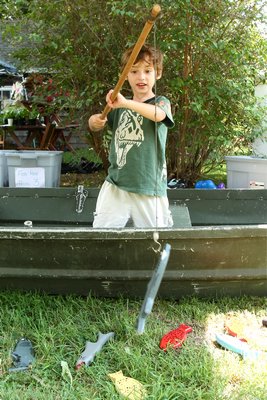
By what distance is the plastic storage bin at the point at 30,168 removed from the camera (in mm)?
4449

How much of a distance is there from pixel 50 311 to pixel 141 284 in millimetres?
570

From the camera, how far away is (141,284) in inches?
108

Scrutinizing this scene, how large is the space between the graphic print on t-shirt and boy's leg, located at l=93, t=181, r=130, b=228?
0.16 meters

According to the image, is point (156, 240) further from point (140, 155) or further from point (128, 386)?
point (128, 386)

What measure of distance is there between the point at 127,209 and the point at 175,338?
797 mm

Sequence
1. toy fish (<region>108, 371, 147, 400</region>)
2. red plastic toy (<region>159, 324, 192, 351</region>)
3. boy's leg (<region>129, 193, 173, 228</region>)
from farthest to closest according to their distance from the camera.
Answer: boy's leg (<region>129, 193, 173, 228</region>)
red plastic toy (<region>159, 324, 192, 351</region>)
toy fish (<region>108, 371, 147, 400</region>)

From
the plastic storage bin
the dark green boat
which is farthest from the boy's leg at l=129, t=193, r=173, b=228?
the plastic storage bin

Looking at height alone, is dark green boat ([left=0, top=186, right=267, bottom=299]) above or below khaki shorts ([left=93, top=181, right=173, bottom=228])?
below

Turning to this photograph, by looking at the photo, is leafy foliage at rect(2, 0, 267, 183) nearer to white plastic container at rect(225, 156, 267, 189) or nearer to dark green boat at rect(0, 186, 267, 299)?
white plastic container at rect(225, 156, 267, 189)

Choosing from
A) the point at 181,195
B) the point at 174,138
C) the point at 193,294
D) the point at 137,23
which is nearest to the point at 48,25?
the point at 137,23

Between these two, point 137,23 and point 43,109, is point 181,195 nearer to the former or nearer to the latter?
point 137,23

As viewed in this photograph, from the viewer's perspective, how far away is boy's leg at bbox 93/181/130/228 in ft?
8.89

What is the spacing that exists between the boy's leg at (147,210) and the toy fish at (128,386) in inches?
35.2

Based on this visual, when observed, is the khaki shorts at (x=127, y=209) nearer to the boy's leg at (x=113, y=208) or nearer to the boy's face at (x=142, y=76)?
the boy's leg at (x=113, y=208)
